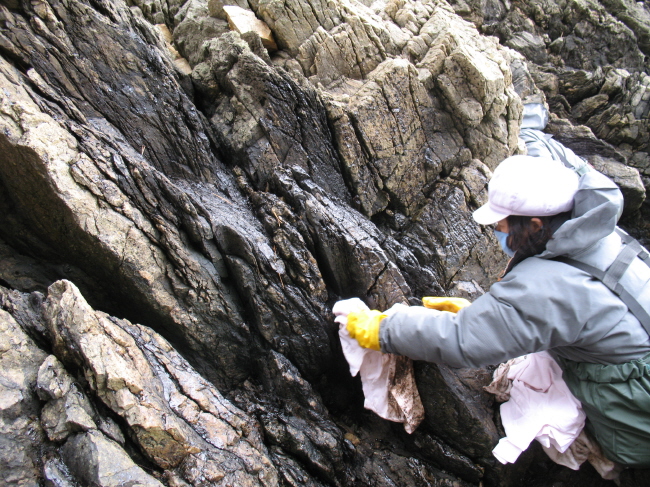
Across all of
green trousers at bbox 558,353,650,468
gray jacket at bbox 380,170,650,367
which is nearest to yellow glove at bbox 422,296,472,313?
gray jacket at bbox 380,170,650,367

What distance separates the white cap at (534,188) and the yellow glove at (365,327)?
1955 mm

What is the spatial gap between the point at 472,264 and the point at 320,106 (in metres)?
4.76

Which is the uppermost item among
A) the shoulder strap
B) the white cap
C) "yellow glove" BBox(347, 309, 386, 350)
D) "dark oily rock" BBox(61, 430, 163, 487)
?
the white cap

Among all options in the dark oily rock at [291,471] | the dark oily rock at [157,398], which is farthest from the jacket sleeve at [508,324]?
the dark oily rock at [157,398]

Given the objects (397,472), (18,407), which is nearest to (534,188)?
(397,472)

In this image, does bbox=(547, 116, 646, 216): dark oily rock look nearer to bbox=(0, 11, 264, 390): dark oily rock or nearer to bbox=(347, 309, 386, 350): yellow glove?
bbox=(347, 309, 386, 350): yellow glove

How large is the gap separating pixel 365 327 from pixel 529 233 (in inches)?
85.3

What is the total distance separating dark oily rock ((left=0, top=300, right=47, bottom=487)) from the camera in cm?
327

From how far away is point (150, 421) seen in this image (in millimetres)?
3752

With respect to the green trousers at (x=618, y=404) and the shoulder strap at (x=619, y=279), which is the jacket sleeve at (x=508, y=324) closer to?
the shoulder strap at (x=619, y=279)

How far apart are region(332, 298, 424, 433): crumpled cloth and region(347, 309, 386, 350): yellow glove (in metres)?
0.15

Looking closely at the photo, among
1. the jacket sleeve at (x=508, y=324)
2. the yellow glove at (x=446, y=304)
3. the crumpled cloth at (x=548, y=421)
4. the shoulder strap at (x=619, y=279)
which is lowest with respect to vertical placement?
the crumpled cloth at (x=548, y=421)

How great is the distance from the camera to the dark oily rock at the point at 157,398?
3764 mm

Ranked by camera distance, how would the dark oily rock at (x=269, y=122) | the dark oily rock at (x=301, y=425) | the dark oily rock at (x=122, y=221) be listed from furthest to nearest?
the dark oily rock at (x=269, y=122), the dark oily rock at (x=301, y=425), the dark oily rock at (x=122, y=221)
